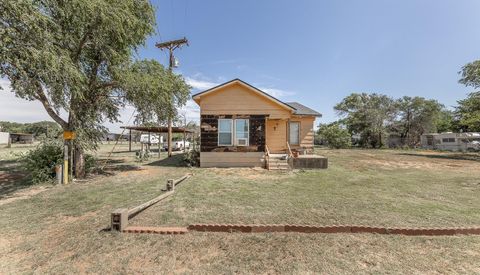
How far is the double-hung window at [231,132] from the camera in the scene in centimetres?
1285

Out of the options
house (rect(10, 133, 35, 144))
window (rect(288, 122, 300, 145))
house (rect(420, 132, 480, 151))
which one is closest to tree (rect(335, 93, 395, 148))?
house (rect(420, 132, 480, 151))

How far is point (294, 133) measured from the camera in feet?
54.0

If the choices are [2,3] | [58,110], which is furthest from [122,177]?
[2,3]

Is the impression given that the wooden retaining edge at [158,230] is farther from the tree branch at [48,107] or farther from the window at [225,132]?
the window at [225,132]

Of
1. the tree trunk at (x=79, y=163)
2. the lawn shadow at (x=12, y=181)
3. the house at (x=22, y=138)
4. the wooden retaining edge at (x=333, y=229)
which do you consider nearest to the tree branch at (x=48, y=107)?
the tree trunk at (x=79, y=163)

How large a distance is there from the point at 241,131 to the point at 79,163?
305 inches

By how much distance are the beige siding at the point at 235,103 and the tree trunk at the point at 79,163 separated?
19.5 ft

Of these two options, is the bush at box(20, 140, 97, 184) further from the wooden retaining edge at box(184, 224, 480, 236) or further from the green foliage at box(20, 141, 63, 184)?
the wooden retaining edge at box(184, 224, 480, 236)

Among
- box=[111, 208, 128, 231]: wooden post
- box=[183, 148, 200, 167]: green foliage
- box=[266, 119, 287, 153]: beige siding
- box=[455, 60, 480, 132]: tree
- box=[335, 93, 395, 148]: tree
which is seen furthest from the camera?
box=[335, 93, 395, 148]: tree

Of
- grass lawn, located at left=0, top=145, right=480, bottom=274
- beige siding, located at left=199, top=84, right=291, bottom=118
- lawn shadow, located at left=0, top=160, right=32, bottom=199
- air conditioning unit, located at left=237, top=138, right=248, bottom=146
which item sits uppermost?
beige siding, located at left=199, top=84, right=291, bottom=118

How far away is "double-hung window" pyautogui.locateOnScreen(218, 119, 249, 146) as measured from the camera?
1285 centimetres

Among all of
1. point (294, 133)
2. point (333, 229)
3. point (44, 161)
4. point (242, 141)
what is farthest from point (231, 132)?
point (333, 229)

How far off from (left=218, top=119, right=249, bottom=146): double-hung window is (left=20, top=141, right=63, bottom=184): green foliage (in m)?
7.29

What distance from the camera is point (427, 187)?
26.2ft
